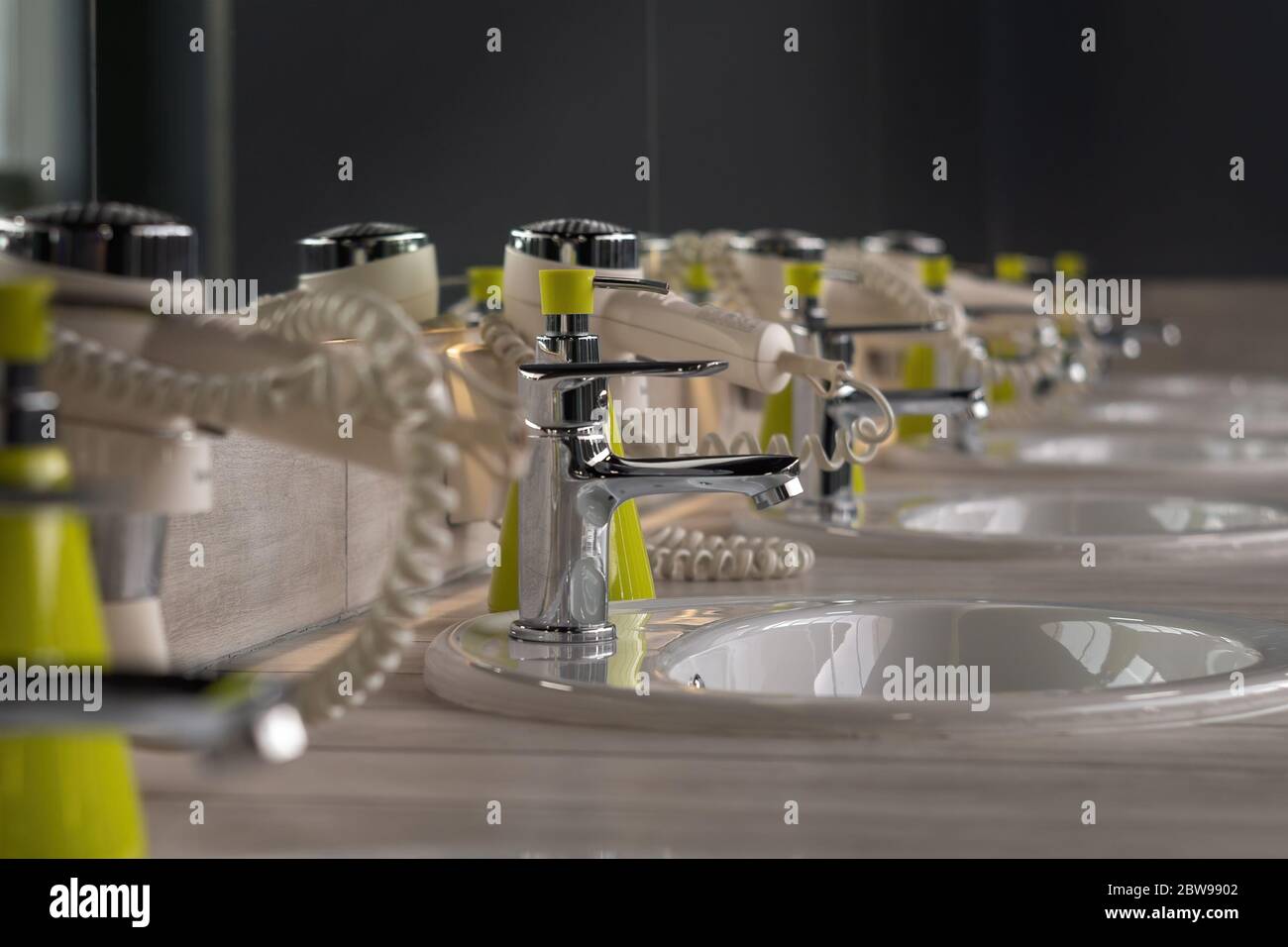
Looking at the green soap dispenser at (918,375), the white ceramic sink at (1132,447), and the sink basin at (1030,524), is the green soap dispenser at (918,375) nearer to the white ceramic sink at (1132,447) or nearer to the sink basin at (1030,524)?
the white ceramic sink at (1132,447)

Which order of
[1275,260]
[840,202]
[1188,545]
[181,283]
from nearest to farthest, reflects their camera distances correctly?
[181,283], [1188,545], [840,202], [1275,260]

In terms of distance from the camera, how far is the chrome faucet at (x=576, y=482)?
29.4 inches

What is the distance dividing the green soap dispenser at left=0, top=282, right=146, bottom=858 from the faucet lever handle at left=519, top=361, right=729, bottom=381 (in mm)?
291

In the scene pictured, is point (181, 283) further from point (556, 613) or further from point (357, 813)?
point (556, 613)

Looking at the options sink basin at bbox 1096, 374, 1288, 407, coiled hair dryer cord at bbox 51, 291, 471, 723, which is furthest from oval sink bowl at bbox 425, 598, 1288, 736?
sink basin at bbox 1096, 374, 1288, 407

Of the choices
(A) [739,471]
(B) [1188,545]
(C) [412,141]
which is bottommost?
(B) [1188,545]

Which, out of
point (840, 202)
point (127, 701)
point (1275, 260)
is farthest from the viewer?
point (1275, 260)

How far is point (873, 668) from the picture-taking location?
37.9 inches

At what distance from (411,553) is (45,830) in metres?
0.11

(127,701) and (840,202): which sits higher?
(840,202)

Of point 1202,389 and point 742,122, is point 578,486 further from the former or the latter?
point 1202,389

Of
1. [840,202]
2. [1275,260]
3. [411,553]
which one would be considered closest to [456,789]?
[411,553]

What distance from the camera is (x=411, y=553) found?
1.42ft

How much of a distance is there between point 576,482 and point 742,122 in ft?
4.99
